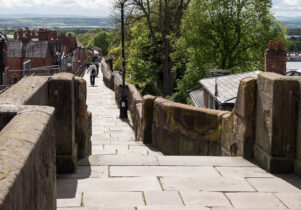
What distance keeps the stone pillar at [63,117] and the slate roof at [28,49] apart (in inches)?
2343

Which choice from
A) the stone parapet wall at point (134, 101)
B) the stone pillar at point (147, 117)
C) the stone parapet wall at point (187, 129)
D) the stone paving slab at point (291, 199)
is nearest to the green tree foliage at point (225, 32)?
the stone parapet wall at point (134, 101)

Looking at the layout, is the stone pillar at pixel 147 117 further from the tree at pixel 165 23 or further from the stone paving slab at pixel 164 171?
the tree at pixel 165 23

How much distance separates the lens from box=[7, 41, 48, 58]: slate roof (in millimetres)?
63594

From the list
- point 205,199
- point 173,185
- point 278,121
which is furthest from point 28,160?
point 278,121

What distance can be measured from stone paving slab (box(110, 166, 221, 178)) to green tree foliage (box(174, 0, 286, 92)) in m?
31.5

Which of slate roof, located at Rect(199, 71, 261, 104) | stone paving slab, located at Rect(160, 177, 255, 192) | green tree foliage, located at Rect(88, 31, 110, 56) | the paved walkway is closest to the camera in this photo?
the paved walkway

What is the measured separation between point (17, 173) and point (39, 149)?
0.69 m

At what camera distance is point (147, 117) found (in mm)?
10688

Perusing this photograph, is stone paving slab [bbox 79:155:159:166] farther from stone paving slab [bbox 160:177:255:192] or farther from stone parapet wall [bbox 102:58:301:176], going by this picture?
stone parapet wall [bbox 102:58:301:176]

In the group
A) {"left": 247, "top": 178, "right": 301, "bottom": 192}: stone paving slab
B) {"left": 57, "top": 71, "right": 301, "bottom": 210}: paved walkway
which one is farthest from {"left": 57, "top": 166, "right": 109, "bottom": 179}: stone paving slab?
{"left": 247, "top": 178, "right": 301, "bottom": 192}: stone paving slab

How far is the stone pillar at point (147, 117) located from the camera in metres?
10.6

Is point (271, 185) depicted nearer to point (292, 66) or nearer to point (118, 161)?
point (118, 161)

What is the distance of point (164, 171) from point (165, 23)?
32419mm

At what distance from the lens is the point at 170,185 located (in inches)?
207
